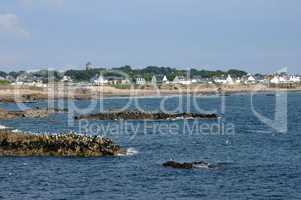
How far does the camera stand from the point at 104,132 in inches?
3014

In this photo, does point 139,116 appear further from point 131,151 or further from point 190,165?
point 190,165

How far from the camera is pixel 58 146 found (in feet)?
175

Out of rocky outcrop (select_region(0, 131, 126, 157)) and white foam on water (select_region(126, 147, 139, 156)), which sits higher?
rocky outcrop (select_region(0, 131, 126, 157))

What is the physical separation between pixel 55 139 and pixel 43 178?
11381 millimetres

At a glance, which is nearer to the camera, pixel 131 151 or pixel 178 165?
pixel 178 165

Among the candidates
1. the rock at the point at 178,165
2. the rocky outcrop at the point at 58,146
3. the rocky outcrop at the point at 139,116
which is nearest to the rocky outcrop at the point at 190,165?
the rock at the point at 178,165

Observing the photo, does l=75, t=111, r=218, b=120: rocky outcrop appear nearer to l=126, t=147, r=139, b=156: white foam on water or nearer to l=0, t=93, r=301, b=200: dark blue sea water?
l=0, t=93, r=301, b=200: dark blue sea water

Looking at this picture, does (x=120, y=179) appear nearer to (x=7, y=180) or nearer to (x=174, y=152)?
(x=7, y=180)

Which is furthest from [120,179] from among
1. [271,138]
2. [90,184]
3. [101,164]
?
[271,138]

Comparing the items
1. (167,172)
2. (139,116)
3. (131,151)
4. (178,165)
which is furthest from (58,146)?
(139,116)

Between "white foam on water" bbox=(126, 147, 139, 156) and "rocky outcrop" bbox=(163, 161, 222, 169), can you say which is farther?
"white foam on water" bbox=(126, 147, 139, 156)

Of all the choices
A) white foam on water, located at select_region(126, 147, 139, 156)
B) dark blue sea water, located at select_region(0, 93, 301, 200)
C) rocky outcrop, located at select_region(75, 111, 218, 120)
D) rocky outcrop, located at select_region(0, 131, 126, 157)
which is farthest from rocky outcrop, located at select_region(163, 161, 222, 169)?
rocky outcrop, located at select_region(75, 111, 218, 120)

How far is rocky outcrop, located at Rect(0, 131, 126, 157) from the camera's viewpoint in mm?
52969

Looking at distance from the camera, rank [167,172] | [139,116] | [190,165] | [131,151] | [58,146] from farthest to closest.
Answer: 1. [139,116]
2. [131,151]
3. [58,146]
4. [190,165]
5. [167,172]
